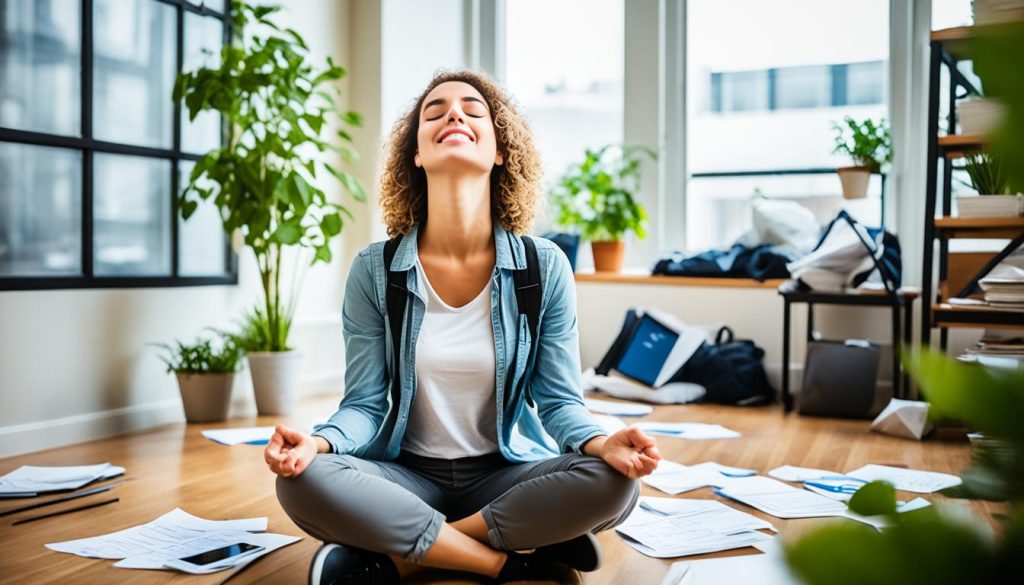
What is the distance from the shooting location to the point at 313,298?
14.4 ft

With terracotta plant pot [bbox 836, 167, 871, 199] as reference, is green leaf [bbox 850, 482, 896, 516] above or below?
below

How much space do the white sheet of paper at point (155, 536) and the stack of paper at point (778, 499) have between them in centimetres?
123

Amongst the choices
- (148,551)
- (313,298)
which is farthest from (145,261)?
(148,551)

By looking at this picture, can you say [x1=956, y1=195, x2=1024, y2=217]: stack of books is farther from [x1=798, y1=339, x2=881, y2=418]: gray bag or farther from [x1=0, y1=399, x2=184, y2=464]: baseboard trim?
[x1=0, y1=399, x2=184, y2=464]: baseboard trim

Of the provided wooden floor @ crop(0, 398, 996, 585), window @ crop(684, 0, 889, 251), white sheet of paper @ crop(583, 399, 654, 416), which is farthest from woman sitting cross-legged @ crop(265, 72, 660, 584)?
window @ crop(684, 0, 889, 251)

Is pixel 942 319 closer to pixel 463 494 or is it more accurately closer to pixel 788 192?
pixel 788 192

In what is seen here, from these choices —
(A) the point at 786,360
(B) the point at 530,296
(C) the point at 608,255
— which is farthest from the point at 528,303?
(C) the point at 608,255

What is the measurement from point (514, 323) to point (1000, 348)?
80.0 inches

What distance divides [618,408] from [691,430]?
0.54 m

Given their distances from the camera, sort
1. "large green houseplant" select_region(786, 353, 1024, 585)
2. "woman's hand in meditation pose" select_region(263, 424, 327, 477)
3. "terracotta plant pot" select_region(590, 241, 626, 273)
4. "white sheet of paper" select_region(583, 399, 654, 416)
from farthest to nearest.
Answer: "terracotta plant pot" select_region(590, 241, 626, 273) → "white sheet of paper" select_region(583, 399, 654, 416) → "woman's hand in meditation pose" select_region(263, 424, 327, 477) → "large green houseplant" select_region(786, 353, 1024, 585)

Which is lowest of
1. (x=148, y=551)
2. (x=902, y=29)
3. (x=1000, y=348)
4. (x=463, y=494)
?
(x=148, y=551)

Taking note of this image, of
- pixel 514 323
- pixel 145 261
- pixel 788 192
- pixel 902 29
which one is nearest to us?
→ pixel 514 323

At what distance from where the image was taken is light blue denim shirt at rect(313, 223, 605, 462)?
183cm

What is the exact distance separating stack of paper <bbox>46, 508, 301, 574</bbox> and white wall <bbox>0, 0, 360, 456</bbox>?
111 centimetres
